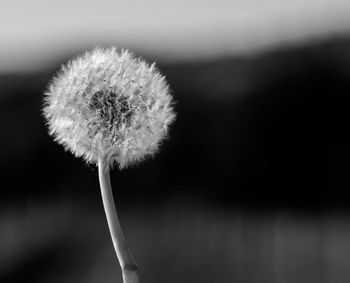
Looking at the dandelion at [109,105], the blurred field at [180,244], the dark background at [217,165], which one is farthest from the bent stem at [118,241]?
the dark background at [217,165]

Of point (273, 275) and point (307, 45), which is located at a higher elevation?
point (307, 45)

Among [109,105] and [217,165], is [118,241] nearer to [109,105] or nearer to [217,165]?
[109,105]

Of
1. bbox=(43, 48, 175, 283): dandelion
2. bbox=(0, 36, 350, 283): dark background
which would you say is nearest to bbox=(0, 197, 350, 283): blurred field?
bbox=(0, 36, 350, 283): dark background

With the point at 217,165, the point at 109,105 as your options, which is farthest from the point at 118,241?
the point at 217,165

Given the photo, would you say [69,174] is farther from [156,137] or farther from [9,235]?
[156,137]

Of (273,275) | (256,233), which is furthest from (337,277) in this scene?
(256,233)

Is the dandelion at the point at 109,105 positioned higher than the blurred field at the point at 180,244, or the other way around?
the dandelion at the point at 109,105

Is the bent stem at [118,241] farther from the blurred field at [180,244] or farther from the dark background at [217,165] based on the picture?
the dark background at [217,165]

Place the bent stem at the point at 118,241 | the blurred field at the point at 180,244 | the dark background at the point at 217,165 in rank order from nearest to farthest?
the bent stem at the point at 118,241
the blurred field at the point at 180,244
the dark background at the point at 217,165
